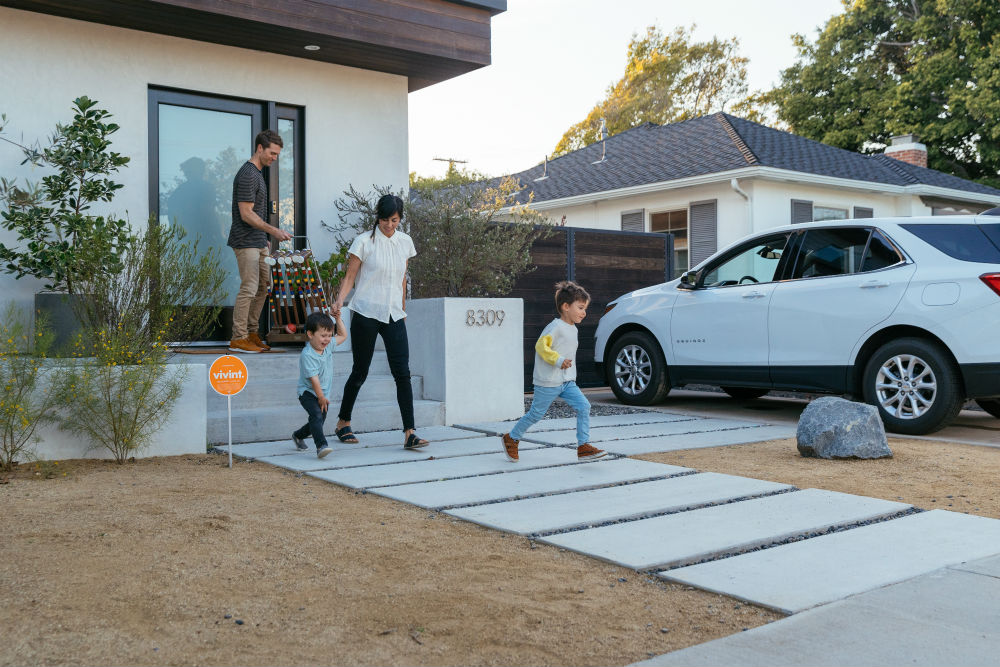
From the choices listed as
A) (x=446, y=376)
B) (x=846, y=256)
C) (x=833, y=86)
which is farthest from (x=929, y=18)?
(x=446, y=376)

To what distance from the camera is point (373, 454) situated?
7.12m

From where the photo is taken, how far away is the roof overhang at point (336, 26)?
8508mm

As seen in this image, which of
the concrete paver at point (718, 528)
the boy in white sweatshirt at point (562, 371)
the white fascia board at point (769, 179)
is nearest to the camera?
the concrete paver at point (718, 528)

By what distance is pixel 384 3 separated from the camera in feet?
31.2

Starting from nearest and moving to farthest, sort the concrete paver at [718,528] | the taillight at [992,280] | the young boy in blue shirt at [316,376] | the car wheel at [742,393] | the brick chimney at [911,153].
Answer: the concrete paver at [718,528] → the young boy in blue shirt at [316,376] → the taillight at [992,280] → the car wheel at [742,393] → the brick chimney at [911,153]

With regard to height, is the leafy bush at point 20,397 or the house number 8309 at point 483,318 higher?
the house number 8309 at point 483,318

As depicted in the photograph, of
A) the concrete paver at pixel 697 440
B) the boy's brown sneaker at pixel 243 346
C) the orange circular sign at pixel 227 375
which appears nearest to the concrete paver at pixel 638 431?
the concrete paver at pixel 697 440

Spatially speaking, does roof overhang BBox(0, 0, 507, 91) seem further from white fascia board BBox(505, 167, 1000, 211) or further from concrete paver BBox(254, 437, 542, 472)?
white fascia board BBox(505, 167, 1000, 211)

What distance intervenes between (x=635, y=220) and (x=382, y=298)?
13.6 m

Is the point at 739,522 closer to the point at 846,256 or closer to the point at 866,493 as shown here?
the point at 866,493

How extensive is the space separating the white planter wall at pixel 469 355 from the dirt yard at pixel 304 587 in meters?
3.18

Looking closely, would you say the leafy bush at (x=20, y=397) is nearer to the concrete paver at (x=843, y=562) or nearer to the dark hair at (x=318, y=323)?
the dark hair at (x=318, y=323)

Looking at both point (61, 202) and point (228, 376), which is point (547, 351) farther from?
point (61, 202)

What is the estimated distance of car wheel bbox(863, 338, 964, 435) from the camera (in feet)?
26.0
